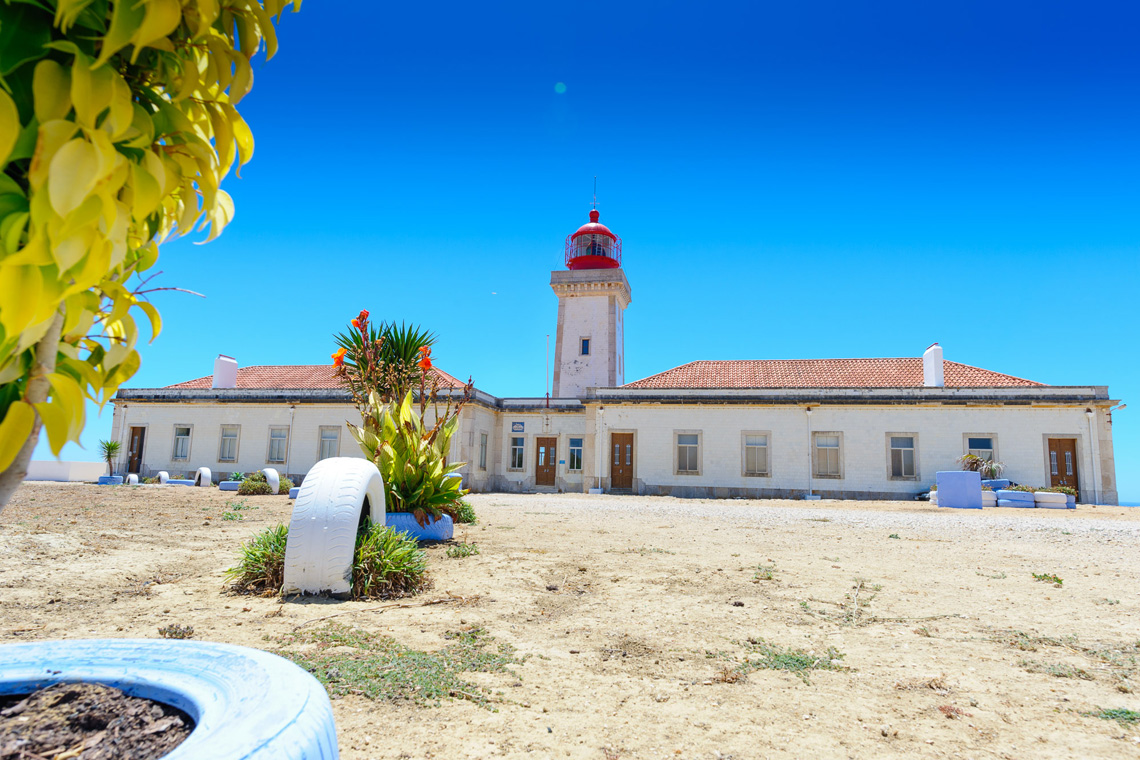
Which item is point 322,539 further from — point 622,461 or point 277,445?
point 277,445

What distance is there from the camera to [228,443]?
26.6 metres

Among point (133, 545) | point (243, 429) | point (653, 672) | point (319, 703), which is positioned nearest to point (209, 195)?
point (319, 703)

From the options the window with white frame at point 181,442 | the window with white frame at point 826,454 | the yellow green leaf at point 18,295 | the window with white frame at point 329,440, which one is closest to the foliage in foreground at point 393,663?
the yellow green leaf at point 18,295

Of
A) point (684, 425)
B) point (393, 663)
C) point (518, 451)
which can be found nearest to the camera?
point (393, 663)

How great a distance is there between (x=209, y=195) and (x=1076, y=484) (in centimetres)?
2560

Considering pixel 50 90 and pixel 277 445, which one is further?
pixel 277 445

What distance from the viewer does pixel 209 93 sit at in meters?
1.10

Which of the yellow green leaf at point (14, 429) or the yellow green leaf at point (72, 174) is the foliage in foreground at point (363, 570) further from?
the yellow green leaf at point (72, 174)

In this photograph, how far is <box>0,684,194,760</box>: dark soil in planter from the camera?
45.9 inches

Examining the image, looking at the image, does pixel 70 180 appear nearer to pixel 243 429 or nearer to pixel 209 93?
pixel 209 93

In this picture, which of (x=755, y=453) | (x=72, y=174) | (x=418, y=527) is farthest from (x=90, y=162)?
(x=755, y=453)

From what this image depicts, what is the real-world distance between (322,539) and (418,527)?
257cm

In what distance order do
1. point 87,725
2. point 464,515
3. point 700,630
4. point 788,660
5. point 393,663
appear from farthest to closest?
point 464,515
point 700,630
point 788,660
point 393,663
point 87,725

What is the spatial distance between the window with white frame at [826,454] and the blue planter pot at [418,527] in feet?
57.3
